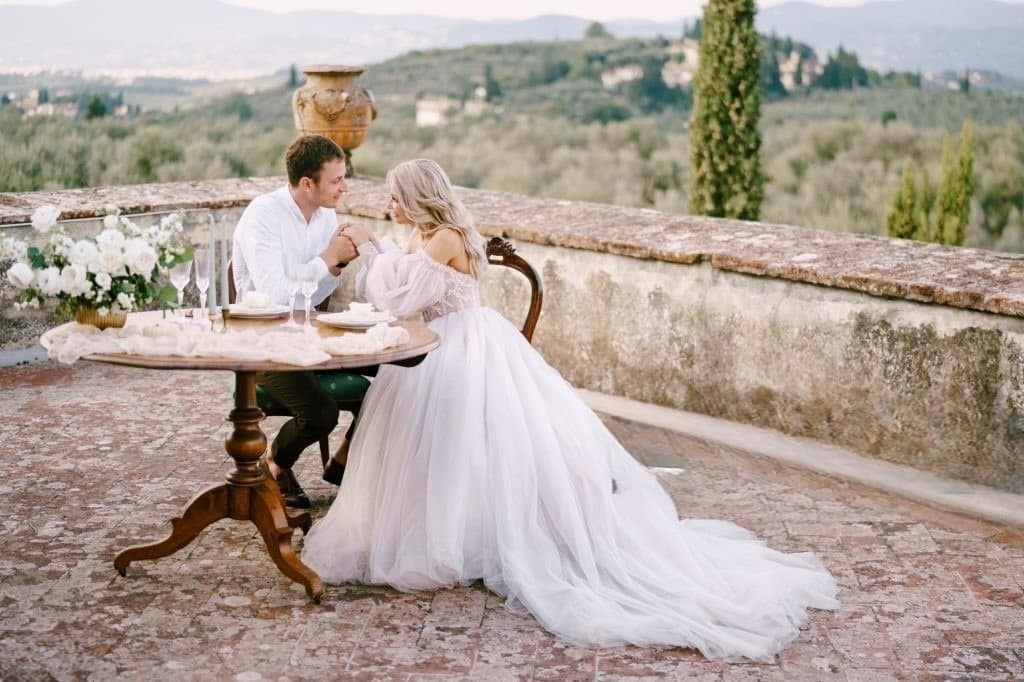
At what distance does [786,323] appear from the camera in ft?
19.7

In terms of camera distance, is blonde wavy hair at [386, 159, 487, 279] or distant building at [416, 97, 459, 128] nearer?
blonde wavy hair at [386, 159, 487, 279]

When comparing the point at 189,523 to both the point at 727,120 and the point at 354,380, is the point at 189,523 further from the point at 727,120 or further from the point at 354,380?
the point at 727,120

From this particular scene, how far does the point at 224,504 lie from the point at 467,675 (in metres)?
1.18

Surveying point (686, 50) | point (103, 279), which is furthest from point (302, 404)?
point (686, 50)

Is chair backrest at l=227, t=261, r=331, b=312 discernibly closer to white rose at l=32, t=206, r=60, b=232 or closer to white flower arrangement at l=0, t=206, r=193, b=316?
white flower arrangement at l=0, t=206, r=193, b=316

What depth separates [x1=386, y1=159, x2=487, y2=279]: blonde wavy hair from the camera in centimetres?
468

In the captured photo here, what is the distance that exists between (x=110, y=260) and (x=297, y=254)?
127 cm

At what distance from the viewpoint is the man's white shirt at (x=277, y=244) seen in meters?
5.09

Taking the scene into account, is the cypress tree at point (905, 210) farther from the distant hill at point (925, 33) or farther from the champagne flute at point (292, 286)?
the distant hill at point (925, 33)

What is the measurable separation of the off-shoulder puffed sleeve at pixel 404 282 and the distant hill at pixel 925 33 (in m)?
31.7

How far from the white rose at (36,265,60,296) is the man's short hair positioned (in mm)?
1215

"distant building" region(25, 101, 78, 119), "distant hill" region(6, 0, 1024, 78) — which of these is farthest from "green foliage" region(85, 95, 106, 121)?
"distant hill" region(6, 0, 1024, 78)

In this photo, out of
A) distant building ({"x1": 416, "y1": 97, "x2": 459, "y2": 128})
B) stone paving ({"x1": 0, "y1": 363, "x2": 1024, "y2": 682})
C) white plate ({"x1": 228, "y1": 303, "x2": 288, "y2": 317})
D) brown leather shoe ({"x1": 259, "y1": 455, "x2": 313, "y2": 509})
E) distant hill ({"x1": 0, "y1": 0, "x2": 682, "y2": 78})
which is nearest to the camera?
stone paving ({"x1": 0, "y1": 363, "x2": 1024, "y2": 682})

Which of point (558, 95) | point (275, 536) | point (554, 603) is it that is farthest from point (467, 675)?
point (558, 95)
